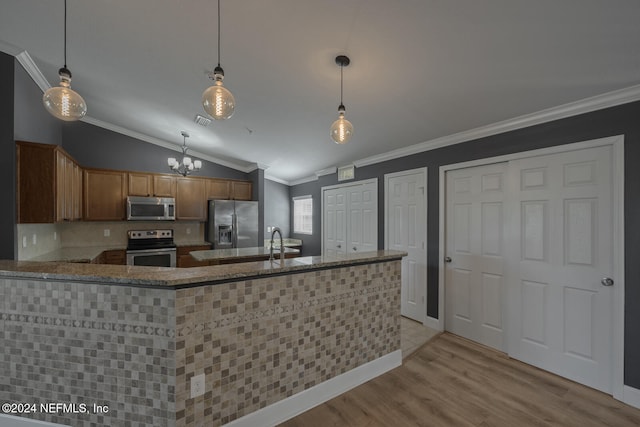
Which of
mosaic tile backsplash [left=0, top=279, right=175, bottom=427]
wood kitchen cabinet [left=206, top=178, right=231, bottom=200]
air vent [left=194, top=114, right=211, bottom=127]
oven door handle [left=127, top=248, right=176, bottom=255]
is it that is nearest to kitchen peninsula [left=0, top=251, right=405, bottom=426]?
mosaic tile backsplash [left=0, top=279, right=175, bottom=427]

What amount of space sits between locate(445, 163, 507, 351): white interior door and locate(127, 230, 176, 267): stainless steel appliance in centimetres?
471

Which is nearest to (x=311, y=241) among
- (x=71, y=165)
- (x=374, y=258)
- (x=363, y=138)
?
(x=363, y=138)

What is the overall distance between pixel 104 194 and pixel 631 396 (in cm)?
687

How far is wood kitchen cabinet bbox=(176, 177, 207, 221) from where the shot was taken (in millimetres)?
5336

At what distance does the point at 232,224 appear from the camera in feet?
18.0

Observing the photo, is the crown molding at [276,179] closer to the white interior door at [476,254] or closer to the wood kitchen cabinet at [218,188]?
the wood kitchen cabinet at [218,188]

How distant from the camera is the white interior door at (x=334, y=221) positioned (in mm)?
5107

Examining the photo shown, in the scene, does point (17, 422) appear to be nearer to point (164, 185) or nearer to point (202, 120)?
point (202, 120)

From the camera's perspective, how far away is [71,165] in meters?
3.80

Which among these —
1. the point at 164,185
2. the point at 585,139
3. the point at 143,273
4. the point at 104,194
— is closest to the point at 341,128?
the point at 143,273

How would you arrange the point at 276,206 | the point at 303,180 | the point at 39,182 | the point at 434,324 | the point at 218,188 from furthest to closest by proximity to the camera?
the point at 276,206 < the point at 303,180 < the point at 218,188 < the point at 434,324 < the point at 39,182

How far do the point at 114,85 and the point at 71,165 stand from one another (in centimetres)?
137

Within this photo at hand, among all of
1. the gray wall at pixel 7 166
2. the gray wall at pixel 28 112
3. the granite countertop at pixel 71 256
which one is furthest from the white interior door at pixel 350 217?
the gray wall at pixel 28 112

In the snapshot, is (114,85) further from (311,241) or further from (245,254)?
(311,241)
